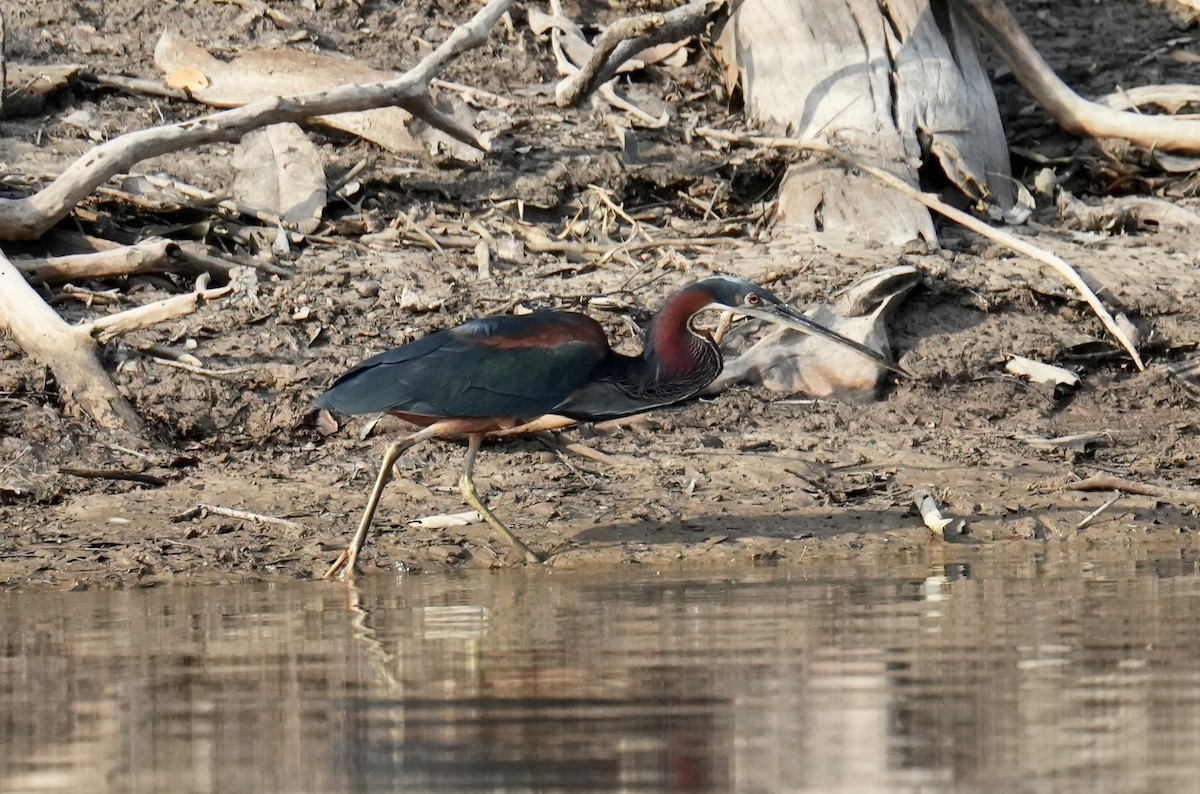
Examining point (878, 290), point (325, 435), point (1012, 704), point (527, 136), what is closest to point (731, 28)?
point (527, 136)

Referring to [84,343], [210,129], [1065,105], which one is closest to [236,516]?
[84,343]

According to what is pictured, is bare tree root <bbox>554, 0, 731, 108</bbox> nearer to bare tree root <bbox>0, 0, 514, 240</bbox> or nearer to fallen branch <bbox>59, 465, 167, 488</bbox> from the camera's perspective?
bare tree root <bbox>0, 0, 514, 240</bbox>

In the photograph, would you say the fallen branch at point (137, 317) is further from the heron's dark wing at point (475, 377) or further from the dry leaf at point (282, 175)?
the dry leaf at point (282, 175)

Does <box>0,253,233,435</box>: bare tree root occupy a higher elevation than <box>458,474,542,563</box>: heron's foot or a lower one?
higher

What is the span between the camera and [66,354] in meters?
8.99

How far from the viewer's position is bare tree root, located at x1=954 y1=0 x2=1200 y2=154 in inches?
481

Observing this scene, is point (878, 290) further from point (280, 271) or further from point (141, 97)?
point (141, 97)

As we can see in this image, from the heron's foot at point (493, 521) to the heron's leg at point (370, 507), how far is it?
27cm

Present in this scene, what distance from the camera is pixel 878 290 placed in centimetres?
1009

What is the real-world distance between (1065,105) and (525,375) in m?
6.08

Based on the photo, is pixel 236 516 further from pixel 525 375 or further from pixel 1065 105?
pixel 1065 105

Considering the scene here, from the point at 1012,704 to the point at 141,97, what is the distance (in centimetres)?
907

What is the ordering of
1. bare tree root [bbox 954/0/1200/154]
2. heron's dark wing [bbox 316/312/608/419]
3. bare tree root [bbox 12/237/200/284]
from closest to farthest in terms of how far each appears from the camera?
1. heron's dark wing [bbox 316/312/608/419]
2. bare tree root [bbox 12/237/200/284]
3. bare tree root [bbox 954/0/1200/154]

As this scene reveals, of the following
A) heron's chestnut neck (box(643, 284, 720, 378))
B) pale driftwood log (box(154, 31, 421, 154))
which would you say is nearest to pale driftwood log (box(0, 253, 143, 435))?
heron's chestnut neck (box(643, 284, 720, 378))
